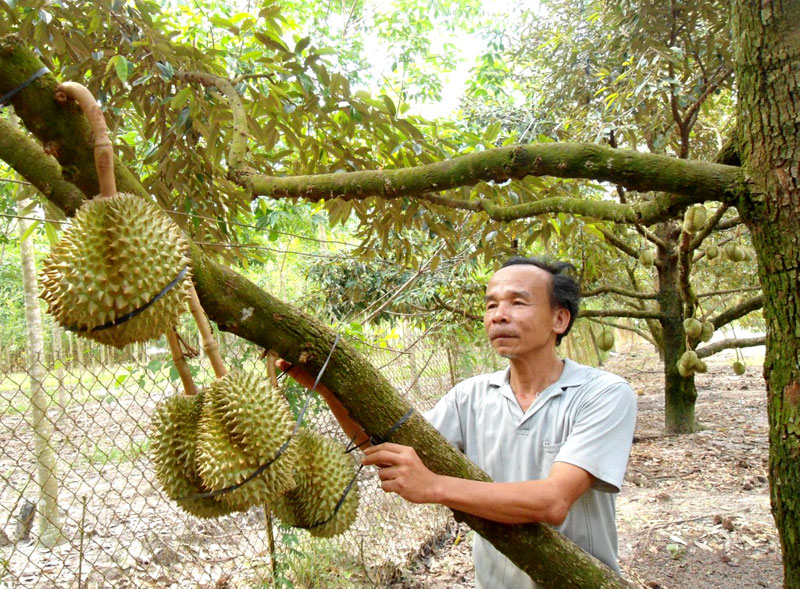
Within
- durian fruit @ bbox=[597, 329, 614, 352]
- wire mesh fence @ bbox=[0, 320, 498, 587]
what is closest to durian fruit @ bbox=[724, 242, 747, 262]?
durian fruit @ bbox=[597, 329, 614, 352]

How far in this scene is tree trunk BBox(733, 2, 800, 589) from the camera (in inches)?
57.3

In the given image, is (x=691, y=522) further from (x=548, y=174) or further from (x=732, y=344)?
(x=548, y=174)

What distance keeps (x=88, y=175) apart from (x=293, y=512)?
82 cm

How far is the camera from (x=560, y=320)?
2066 millimetres

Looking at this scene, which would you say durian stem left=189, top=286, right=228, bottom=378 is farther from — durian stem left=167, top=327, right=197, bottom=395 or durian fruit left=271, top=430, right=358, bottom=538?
durian fruit left=271, top=430, right=358, bottom=538

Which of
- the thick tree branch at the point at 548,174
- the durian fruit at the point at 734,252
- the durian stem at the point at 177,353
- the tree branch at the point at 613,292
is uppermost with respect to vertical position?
the durian fruit at the point at 734,252

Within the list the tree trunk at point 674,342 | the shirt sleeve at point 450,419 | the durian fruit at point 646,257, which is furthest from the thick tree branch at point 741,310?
the shirt sleeve at point 450,419

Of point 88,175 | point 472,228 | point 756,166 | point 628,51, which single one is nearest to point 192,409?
point 88,175

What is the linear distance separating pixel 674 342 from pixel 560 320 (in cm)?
493

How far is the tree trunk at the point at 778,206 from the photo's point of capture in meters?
1.46

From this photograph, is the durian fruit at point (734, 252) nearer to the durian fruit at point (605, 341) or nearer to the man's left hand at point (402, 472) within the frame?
the durian fruit at point (605, 341)

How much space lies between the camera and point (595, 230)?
2.46 meters

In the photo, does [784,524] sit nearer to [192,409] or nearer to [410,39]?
[192,409]

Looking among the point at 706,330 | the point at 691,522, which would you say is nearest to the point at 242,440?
the point at 691,522
